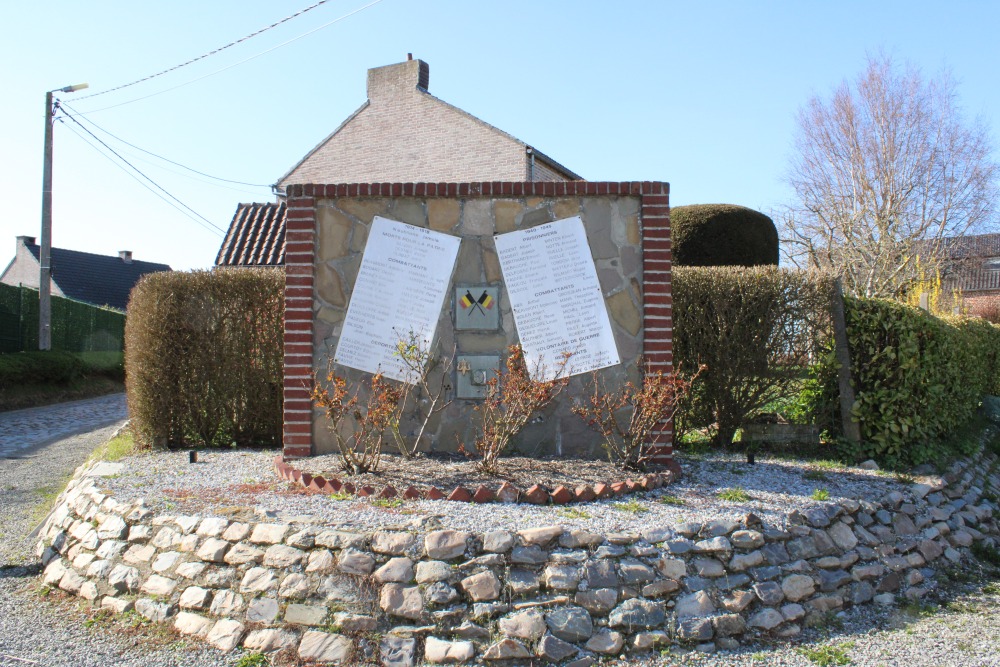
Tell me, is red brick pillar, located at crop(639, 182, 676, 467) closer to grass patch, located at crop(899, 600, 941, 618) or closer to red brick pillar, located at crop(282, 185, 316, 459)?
grass patch, located at crop(899, 600, 941, 618)

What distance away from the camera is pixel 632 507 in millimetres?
5137

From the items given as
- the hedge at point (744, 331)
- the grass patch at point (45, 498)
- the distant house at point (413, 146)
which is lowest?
the grass patch at point (45, 498)

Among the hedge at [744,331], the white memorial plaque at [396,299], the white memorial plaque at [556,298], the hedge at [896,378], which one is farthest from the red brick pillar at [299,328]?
the hedge at [896,378]

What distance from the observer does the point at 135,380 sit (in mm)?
8156

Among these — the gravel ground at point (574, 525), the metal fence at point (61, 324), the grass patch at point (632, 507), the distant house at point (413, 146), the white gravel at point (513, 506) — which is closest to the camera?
the gravel ground at point (574, 525)

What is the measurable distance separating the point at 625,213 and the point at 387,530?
3488 mm

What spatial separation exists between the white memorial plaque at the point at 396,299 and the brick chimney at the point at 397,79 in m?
20.0

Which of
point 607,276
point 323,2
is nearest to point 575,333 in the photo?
point 607,276

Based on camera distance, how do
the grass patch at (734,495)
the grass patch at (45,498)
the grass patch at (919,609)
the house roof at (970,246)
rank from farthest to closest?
1. the house roof at (970,246)
2. the grass patch at (45,498)
3. the grass patch at (734,495)
4. the grass patch at (919,609)

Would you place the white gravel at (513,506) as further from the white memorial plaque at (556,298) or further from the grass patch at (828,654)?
the white memorial plaque at (556,298)

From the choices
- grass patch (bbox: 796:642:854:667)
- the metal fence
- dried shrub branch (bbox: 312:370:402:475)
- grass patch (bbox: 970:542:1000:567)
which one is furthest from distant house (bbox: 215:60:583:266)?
grass patch (bbox: 796:642:854:667)

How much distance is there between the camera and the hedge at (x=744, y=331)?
7.74 meters

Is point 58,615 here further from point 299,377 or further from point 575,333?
point 575,333

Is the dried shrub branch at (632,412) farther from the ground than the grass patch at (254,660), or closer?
farther from the ground
